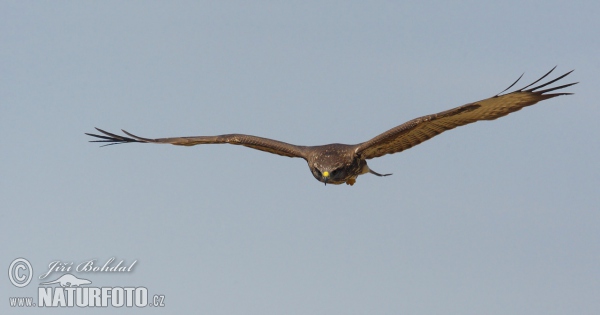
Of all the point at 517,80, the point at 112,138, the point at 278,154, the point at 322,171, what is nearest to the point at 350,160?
the point at 322,171

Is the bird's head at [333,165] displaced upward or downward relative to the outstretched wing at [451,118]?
downward

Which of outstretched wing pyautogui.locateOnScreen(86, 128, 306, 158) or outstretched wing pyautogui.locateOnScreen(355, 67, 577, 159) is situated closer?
outstretched wing pyautogui.locateOnScreen(355, 67, 577, 159)

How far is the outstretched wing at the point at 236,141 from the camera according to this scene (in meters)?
22.4

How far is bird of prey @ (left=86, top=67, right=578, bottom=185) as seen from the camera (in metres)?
19.7

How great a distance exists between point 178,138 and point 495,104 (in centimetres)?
689

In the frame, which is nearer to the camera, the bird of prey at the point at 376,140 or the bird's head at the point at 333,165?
the bird of prey at the point at 376,140

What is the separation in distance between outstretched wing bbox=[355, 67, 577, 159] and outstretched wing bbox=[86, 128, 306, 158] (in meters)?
1.64

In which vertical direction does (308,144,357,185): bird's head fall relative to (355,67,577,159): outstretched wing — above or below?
below

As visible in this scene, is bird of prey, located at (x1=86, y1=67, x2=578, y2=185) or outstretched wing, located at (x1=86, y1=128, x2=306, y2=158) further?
outstretched wing, located at (x1=86, y1=128, x2=306, y2=158)

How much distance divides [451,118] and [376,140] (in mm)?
1485

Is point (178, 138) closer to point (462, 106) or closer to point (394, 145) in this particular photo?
point (394, 145)

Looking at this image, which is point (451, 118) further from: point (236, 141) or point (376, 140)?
point (236, 141)

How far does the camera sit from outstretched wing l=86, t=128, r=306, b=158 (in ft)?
73.4

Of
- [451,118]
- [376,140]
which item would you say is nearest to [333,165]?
[376,140]
